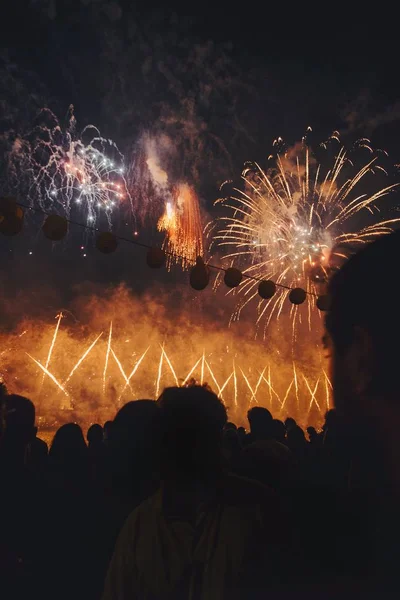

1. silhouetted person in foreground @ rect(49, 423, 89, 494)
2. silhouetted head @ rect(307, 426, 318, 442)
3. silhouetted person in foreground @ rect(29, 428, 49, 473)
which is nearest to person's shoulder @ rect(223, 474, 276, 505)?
silhouetted person in foreground @ rect(49, 423, 89, 494)

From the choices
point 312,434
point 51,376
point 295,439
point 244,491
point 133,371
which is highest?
point 133,371

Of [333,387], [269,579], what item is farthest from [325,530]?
[333,387]

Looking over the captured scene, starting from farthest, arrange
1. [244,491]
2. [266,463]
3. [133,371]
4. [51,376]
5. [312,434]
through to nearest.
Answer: [133,371] < [51,376] < [312,434] < [266,463] < [244,491]

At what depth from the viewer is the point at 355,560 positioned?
0.87 metres

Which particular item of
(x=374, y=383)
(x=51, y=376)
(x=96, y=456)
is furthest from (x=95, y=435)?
(x=51, y=376)

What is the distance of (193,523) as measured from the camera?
4.74 feet

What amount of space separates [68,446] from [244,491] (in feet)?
6.79

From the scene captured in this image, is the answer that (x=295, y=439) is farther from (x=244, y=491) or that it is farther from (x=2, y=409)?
(x=244, y=491)

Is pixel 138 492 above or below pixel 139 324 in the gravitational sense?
below

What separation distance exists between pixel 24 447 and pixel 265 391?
22632 millimetres

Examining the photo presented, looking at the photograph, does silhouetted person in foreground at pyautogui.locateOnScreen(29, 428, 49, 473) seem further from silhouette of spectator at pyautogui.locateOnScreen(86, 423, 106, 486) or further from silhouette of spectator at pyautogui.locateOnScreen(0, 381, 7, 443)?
silhouette of spectator at pyautogui.locateOnScreen(0, 381, 7, 443)

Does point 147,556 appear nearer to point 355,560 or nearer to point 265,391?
point 355,560

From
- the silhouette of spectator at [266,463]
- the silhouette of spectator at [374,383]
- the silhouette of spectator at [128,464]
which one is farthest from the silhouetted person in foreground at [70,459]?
the silhouette of spectator at [374,383]

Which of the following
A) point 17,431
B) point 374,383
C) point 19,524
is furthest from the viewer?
point 17,431
